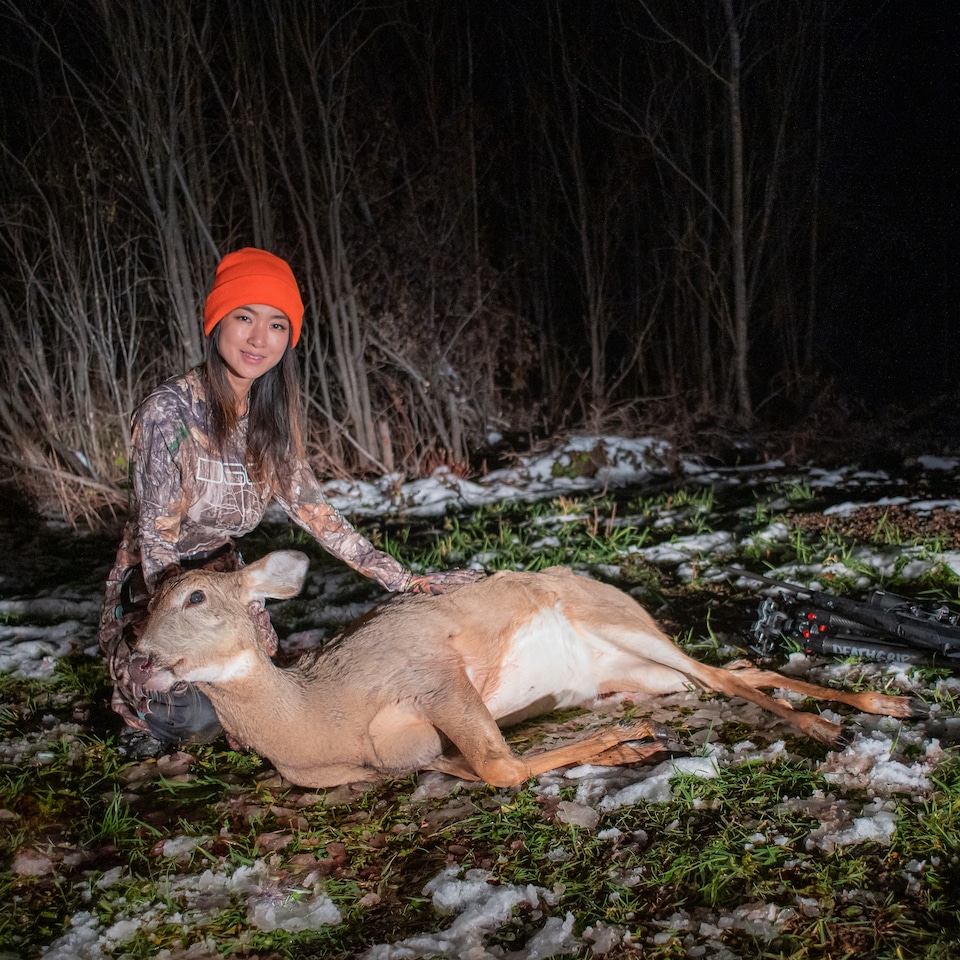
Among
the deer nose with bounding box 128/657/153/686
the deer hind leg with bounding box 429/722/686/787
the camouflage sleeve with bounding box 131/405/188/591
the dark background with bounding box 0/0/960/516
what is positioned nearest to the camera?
the deer nose with bounding box 128/657/153/686

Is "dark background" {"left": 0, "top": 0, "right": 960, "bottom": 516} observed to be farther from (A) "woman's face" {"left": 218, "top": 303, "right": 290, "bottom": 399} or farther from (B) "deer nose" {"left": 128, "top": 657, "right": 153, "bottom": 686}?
(B) "deer nose" {"left": 128, "top": 657, "right": 153, "bottom": 686}

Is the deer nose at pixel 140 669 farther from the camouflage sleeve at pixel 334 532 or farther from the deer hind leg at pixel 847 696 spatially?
the deer hind leg at pixel 847 696

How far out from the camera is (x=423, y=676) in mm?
2836

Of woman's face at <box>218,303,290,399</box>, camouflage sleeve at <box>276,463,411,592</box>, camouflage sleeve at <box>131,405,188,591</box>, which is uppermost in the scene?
woman's face at <box>218,303,290,399</box>

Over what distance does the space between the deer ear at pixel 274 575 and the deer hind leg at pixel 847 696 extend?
1820mm

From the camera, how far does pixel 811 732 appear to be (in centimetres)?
277

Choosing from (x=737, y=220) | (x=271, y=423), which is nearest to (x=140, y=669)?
(x=271, y=423)

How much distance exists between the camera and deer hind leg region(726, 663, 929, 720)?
9.30ft

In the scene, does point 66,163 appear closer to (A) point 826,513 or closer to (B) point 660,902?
(A) point 826,513

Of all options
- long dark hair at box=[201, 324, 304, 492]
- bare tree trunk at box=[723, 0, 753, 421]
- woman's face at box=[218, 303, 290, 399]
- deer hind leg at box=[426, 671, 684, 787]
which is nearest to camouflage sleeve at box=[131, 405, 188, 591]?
long dark hair at box=[201, 324, 304, 492]

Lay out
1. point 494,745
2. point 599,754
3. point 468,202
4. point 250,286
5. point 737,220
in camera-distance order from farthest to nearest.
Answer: point 468,202, point 737,220, point 250,286, point 599,754, point 494,745

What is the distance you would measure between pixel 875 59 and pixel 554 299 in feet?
20.3

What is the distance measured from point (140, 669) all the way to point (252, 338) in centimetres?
139

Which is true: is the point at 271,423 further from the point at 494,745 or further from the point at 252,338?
the point at 494,745
